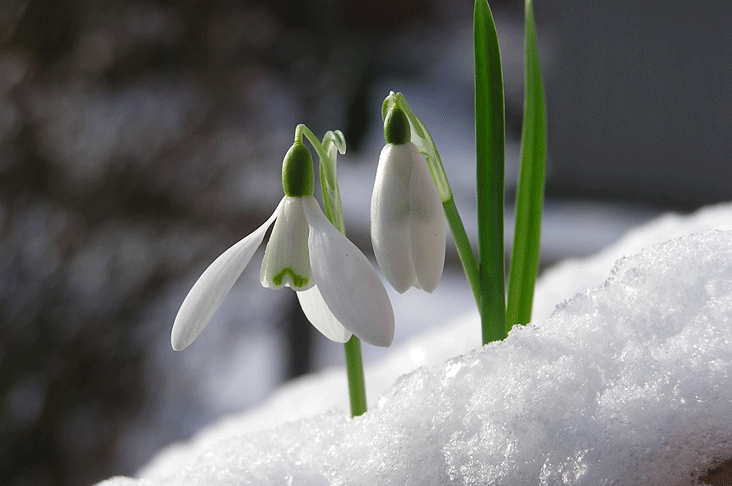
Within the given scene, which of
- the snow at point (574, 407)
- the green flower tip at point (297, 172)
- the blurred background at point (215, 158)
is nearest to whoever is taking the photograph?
the snow at point (574, 407)

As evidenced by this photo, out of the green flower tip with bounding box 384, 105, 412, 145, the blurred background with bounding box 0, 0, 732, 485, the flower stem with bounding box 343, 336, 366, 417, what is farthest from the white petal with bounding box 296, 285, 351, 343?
the blurred background with bounding box 0, 0, 732, 485

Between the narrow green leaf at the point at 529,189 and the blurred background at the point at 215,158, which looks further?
the blurred background at the point at 215,158

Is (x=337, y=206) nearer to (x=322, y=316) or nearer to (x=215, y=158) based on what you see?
(x=322, y=316)

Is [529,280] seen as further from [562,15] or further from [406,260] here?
[562,15]

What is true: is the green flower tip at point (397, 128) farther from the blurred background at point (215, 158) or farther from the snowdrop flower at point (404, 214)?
the blurred background at point (215, 158)

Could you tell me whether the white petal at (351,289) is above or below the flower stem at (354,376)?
above

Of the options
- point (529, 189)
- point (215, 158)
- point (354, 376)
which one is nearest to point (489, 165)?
point (529, 189)

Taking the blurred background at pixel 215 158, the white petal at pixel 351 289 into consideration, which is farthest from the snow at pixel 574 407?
the blurred background at pixel 215 158
